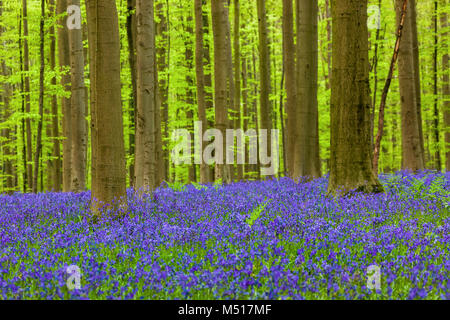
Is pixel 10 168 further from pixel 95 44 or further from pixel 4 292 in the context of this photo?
pixel 4 292

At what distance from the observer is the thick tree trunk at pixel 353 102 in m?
8.38

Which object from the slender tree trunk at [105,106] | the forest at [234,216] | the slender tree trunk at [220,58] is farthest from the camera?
the slender tree trunk at [220,58]

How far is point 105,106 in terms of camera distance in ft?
23.2

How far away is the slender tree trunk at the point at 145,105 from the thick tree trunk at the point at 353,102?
399 centimetres

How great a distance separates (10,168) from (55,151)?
440 inches

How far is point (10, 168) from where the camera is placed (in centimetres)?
2936

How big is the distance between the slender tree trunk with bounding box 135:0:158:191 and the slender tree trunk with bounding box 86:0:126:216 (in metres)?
1.92

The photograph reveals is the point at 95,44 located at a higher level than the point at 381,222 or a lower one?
higher

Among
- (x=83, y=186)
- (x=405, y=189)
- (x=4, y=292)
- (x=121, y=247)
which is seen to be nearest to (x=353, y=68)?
(x=405, y=189)
